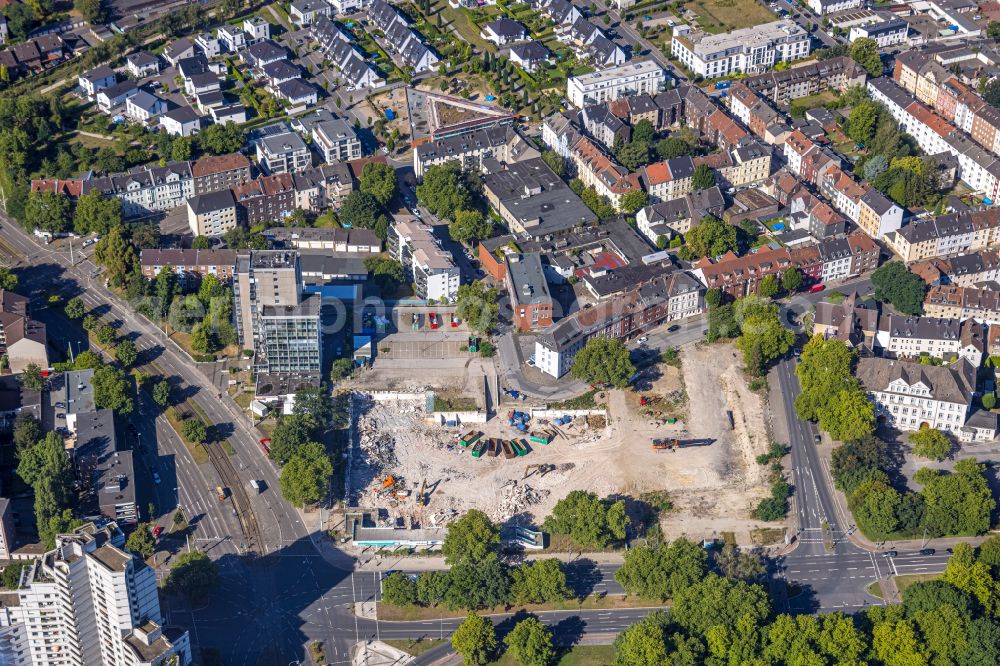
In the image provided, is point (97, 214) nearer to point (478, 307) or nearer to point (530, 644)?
point (478, 307)

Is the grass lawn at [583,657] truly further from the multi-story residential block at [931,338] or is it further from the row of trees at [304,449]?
the multi-story residential block at [931,338]

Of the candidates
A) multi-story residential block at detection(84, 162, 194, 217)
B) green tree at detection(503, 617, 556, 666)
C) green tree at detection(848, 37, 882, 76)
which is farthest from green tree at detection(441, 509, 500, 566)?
green tree at detection(848, 37, 882, 76)

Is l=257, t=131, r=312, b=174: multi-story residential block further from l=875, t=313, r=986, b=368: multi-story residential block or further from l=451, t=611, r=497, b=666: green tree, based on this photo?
l=451, t=611, r=497, b=666: green tree

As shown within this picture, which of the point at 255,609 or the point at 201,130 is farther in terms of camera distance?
the point at 201,130

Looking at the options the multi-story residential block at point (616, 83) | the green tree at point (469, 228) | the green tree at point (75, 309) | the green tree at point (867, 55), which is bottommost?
the green tree at point (75, 309)

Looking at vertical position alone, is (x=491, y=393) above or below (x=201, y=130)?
below

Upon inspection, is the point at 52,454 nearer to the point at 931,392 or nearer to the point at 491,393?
the point at 491,393

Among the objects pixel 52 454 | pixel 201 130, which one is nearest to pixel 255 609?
pixel 52 454

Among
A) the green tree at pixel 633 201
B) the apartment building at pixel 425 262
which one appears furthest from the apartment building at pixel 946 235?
the apartment building at pixel 425 262
